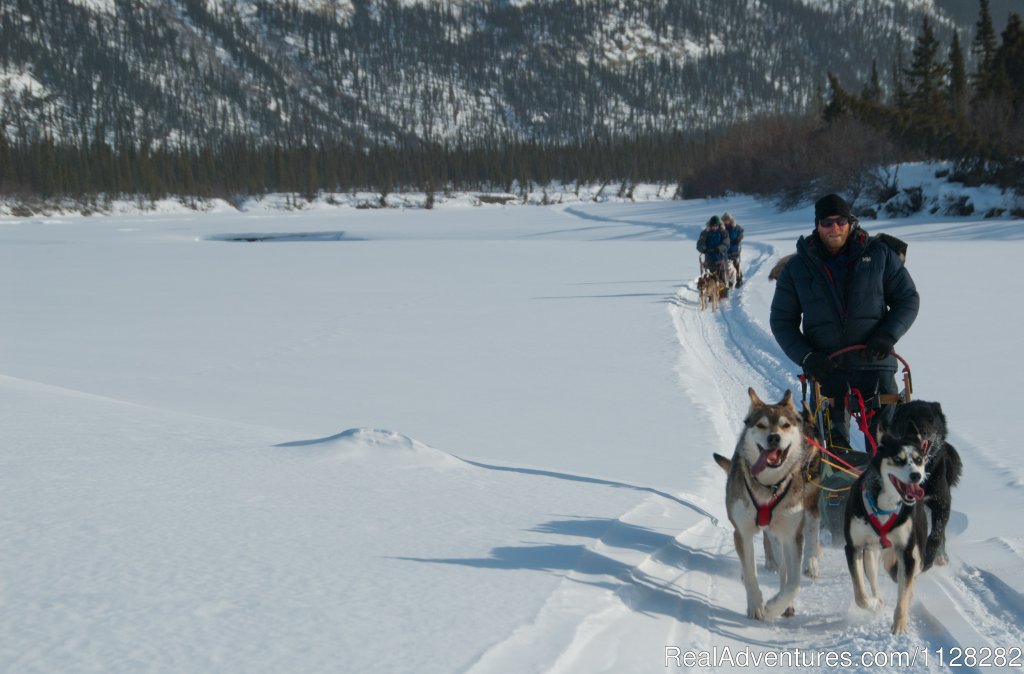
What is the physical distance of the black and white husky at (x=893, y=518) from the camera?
11.7 feet

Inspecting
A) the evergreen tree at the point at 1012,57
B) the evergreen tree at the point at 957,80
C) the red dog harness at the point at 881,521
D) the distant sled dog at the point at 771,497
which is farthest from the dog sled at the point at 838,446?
the evergreen tree at the point at 957,80

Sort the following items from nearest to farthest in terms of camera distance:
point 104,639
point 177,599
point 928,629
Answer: point 104,639, point 177,599, point 928,629

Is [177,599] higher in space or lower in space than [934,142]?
lower

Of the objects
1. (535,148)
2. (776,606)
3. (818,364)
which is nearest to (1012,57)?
(818,364)

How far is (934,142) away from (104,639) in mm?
46905

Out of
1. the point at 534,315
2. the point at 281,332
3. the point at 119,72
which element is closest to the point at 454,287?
the point at 534,315

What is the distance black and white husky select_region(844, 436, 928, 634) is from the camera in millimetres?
3566

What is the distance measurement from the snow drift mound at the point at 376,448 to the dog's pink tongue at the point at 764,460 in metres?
2.35

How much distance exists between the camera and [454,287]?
2028 cm

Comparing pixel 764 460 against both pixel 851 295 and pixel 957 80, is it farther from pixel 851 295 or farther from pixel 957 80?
pixel 957 80

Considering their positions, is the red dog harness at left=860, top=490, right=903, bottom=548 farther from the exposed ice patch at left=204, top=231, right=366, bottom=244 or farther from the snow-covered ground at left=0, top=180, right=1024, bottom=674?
the exposed ice patch at left=204, top=231, right=366, bottom=244

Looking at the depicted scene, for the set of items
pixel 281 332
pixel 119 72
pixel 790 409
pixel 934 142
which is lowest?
pixel 281 332

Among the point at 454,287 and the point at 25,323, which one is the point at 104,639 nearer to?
the point at 25,323

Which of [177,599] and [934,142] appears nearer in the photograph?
[177,599]
